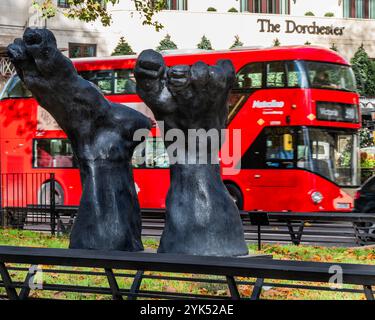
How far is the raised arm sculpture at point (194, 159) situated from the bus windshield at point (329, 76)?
43.8 ft

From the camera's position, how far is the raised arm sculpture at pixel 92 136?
8.72 meters

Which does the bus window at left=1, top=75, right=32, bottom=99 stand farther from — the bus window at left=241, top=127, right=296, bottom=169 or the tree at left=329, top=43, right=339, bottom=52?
the tree at left=329, top=43, right=339, bottom=52

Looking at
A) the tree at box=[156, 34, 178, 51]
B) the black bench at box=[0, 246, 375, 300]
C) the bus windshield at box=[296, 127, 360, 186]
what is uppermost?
the tree at box=[156, 34, 178, 51]

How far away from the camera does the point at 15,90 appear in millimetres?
24828

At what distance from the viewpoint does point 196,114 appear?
28.1ft

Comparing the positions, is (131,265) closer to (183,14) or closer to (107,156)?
Result: (107,156)

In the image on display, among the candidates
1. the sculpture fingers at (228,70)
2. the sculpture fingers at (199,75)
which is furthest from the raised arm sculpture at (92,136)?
the sculpture fingers at (228,70)

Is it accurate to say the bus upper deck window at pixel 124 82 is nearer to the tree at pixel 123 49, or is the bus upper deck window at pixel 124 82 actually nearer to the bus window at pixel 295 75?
the bus window at pixel 295 75

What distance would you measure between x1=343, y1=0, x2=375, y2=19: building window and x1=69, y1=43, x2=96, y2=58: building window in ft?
42.1

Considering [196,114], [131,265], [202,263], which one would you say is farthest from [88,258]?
[196,114]

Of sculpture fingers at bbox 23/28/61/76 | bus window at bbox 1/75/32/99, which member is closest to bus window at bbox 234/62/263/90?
bus window at bbox 1/75/32/99

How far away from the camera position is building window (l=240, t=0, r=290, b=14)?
42.1m

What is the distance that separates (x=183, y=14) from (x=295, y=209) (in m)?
20.6

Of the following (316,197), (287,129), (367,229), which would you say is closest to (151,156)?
(287,129)
